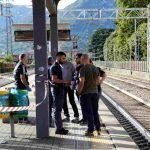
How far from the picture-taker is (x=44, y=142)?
976 centimetres

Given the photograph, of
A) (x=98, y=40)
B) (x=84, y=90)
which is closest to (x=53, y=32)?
(x=84, y=90)

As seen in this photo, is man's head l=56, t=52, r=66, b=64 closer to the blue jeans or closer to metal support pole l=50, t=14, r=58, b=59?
the blue jeans

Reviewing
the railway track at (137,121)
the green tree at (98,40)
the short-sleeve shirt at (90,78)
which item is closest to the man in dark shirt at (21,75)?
the short-sleeve shirt at (90,78)

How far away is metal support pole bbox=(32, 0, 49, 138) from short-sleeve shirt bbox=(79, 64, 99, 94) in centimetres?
83

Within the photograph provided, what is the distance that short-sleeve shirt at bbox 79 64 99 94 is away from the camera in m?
10.3

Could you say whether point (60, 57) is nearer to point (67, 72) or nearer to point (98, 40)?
point (67, 72)

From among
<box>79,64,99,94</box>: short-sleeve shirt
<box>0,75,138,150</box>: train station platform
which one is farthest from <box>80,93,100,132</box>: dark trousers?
<box>0,75,138,150</box>: train station platform

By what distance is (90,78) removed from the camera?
1034 centimetres

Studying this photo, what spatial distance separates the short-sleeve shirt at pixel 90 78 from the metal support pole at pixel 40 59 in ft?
2.72

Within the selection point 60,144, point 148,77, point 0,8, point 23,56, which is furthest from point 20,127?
point 148,77

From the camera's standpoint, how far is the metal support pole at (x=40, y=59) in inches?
392

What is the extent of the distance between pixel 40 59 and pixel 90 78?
1.10m

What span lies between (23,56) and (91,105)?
2.71 meters

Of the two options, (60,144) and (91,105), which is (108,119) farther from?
(60,144)
